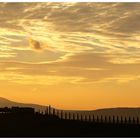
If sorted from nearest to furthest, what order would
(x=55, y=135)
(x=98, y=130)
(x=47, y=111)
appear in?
(x=55, y=135) → (x=98, y=130) → (x=47, y=111)

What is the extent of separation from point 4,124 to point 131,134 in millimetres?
9372

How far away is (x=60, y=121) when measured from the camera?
95.5 ft

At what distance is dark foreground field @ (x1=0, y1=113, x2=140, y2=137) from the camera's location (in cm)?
2444

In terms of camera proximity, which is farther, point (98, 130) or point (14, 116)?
point (14, 116)

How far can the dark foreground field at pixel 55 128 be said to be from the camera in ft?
80.2

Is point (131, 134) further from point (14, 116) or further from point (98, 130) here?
point (14, 116)

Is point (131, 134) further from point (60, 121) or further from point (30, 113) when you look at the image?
point (30, 113)

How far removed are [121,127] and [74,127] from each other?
301cm

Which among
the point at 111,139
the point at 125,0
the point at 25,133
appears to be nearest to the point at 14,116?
the point at 25,133

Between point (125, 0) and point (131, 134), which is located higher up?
point (125, 0)

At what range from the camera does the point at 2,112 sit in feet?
107

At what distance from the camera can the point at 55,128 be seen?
26.9 m

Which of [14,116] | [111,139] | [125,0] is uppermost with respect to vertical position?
[125,0]

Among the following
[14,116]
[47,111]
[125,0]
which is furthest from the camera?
[47,111]
